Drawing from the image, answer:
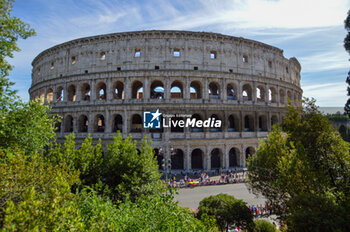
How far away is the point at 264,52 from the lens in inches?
1081

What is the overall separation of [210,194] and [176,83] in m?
17.1

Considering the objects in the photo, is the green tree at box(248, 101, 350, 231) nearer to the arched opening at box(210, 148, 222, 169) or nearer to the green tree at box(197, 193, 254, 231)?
the green tree at box(197, 193, 254, 231)

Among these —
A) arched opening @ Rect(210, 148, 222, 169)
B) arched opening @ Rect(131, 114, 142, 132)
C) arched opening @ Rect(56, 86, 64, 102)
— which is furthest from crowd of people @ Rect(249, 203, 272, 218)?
arched opening @ Rect(56, 86, 64, 102)

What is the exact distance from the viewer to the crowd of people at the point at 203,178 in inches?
736

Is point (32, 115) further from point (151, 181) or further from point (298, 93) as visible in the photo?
point (298, 93)

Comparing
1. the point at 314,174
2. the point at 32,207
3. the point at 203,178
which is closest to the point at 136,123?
the point at 203,178

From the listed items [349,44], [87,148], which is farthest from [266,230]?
[349,44]

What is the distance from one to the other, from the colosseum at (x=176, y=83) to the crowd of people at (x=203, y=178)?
117 cm

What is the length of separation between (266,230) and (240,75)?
1983cm

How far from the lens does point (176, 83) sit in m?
27.6

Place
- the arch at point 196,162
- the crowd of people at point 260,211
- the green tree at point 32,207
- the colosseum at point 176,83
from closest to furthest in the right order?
the green tree at point 32,207
the crowd of people at point 260,211
the colosseum at point 176,83
the arch at point 196,162

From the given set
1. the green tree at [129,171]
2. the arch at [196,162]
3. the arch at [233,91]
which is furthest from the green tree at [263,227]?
the arch at [233,91]

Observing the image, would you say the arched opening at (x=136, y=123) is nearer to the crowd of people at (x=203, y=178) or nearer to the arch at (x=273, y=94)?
the crowd of people at (x=203, y=178)

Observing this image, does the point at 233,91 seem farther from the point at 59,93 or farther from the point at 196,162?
the point at 59,93
